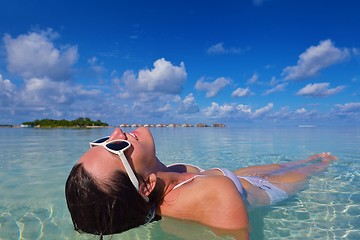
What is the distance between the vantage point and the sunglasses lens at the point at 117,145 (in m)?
2.35

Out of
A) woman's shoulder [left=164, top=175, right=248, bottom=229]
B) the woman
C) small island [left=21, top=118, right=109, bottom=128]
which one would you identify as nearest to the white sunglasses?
the woman

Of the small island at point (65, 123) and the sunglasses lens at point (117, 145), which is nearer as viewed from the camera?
the sunglasses lens at point (117, 145)

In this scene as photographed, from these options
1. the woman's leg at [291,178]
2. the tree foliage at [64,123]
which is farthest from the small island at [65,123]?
the woman's leg at [291,178]

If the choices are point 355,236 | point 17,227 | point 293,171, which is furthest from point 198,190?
point 293,171

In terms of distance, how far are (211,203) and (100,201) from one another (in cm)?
103

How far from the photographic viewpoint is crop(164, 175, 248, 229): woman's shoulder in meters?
2.30

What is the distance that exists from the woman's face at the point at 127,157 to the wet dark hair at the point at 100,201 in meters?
0.06

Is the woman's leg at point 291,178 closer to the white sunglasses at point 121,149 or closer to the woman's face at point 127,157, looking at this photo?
the woman's face at point 127,157

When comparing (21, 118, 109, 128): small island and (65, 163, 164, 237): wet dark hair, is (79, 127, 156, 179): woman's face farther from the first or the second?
(21, 118, 109, 128): small island

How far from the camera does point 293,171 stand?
17.2ft

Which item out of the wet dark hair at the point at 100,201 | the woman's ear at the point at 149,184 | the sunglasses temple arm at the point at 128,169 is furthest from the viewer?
the woman's ear at the point at 149,184

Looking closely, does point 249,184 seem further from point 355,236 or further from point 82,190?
point 82,190

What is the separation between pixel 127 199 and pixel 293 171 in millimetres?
4219

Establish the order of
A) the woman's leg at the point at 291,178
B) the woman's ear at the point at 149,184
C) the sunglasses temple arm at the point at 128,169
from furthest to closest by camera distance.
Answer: the woman's leg at the point at 291,178, the woman's ear at the point at 149,184, the sunglasses temple arm at the point at 128,169
